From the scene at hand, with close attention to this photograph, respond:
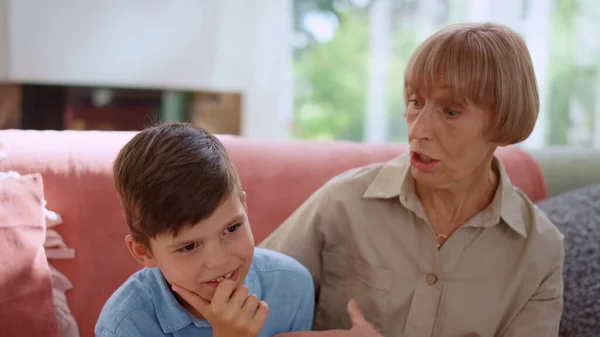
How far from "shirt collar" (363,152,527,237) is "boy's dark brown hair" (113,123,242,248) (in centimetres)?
43

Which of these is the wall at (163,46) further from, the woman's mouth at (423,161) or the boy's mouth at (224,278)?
the boy's mouth at (224,278)

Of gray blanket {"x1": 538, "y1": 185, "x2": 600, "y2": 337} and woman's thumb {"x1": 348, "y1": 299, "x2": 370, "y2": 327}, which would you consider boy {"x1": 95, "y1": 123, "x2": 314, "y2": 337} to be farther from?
gray blanket {"x1": 538, "y1": 185, "x2": 600, "y2": 337}

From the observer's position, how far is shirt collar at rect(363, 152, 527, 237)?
4.72 ft

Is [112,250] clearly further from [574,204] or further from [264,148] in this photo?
[574,204]

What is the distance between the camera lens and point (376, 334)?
1356mm

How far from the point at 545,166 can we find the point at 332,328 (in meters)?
0.88

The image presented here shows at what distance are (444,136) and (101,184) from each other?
767 millimetres

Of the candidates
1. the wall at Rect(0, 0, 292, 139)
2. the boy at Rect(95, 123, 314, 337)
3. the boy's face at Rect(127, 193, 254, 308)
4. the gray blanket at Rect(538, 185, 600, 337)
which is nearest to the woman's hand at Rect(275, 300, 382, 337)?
the boy at Rect(95, 123, 314, 337)

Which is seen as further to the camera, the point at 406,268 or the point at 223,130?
the point at 223,130

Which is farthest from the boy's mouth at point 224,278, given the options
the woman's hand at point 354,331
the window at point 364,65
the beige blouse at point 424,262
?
the window at point 364,65

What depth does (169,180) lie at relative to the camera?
3.49 feet

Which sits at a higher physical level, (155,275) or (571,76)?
(571,76)

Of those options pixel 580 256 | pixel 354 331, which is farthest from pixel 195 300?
pixel 580 256

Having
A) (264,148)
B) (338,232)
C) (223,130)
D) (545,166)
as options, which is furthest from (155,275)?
(223,130)
